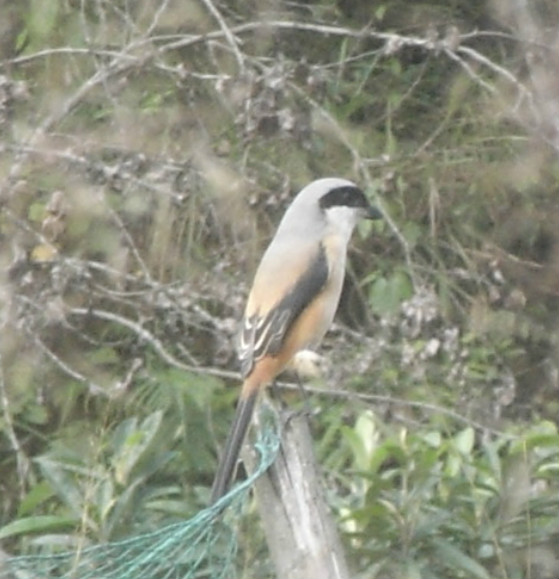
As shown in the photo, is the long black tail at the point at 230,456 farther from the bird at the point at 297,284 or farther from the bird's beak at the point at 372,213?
the bird's beak at the point at 372,213

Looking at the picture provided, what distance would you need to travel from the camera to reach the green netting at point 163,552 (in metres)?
3.35

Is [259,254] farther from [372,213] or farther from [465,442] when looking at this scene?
[465,442]

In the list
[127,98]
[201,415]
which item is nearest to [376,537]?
[201,415]

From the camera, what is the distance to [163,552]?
342cm

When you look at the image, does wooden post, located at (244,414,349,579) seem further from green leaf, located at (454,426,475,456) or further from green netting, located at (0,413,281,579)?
green leaf, located at (454,426,475,456)

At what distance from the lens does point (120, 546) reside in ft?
11.2

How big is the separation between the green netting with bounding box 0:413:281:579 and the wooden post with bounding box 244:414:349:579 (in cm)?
4

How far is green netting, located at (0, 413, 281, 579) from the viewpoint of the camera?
132 inches

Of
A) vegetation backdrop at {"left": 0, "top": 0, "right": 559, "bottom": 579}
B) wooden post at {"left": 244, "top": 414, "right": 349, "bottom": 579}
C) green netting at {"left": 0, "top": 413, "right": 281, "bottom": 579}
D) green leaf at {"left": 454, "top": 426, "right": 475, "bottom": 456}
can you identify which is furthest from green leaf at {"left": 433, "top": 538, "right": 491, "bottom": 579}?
wooden post at {"left": 244, "top": 414, "right": 349, "bottom": 579}

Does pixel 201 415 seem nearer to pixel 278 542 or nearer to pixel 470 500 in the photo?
pixel 470 500

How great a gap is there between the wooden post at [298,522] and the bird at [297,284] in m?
0.87

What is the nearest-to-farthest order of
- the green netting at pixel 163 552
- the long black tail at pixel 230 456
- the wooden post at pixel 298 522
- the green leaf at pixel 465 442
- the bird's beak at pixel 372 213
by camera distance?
the wooden post at pixel 298 522 < the green netting at pixel 163 552 < the long black tail at pixel 230 456 < the green leaf at pixel 465 442 < the bird's beak at pixel 372 213

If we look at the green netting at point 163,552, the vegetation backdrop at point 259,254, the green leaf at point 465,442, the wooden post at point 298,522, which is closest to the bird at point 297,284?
the vegetation backdrop at point 259,254

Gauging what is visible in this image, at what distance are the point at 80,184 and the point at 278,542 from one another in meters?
2.22
